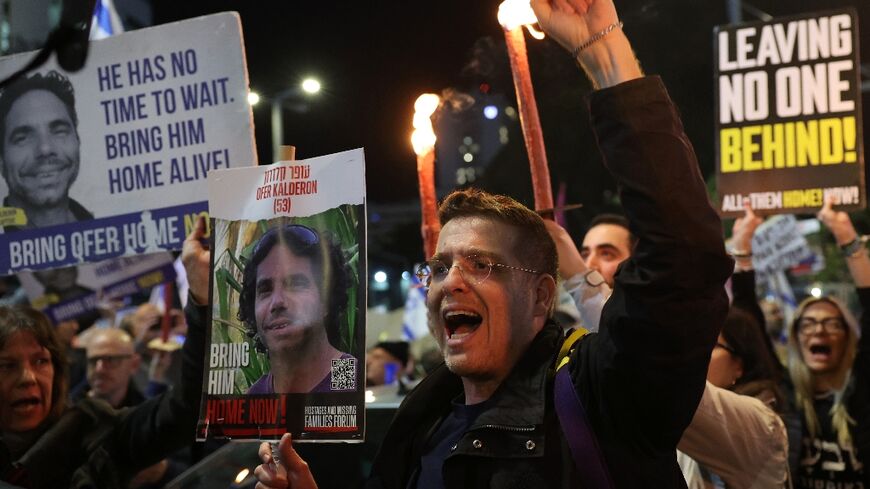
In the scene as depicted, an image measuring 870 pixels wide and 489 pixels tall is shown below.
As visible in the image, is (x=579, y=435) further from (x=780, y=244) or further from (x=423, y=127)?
(x=780, y=244)

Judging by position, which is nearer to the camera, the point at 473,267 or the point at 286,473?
the point at 473,267

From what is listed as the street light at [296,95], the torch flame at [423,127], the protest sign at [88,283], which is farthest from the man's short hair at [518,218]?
the street light at [296,95]

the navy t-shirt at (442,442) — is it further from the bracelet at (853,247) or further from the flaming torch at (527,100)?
the bracelet at (853,247)

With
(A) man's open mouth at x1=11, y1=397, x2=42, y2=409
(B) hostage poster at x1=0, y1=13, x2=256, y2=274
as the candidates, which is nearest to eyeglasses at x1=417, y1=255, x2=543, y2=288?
(B) hostage poster at x1=0, y1=13, x2=256, y2=274

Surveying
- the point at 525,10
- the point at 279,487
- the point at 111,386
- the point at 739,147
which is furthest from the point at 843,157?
the point at 111,386

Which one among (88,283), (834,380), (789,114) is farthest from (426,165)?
(88,283)

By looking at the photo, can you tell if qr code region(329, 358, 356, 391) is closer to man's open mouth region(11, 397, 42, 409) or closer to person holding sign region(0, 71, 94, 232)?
man's open mouth region(11, 397, 42, 409)

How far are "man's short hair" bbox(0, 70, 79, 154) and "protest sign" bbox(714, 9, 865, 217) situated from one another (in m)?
3.31

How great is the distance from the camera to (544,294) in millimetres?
2695

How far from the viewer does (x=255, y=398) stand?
2.92 m

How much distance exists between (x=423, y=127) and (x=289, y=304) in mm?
1173

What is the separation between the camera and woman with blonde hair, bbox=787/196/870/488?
15.2ft

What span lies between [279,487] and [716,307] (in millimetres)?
1363

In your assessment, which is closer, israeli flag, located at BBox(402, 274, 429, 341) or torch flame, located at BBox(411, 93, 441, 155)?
torch flame, located at BBox(411, 93, 441, 155)
